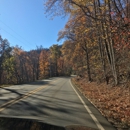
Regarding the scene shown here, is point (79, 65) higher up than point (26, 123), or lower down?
higher up

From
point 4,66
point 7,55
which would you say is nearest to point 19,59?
point 4,66

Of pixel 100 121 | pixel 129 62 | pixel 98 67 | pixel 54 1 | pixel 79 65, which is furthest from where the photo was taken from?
pixel 79 65

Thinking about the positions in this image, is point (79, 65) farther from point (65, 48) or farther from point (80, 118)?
point (80, 118)

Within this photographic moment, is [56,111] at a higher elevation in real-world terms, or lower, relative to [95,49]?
lower

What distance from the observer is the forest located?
12.6 meters

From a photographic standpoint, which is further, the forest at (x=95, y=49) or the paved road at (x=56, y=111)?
the forest at (x=95, y=49)

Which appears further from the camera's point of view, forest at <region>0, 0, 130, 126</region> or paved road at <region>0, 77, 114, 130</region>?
forest at <region>0, 0, 130, 126</region>

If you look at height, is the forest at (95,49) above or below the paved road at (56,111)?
above

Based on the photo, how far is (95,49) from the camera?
34.6m

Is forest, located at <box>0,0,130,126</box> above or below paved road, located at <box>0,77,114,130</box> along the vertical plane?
above

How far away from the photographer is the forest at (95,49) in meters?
12.6

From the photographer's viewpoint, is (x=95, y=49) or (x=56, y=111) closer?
(x=56, y=111)

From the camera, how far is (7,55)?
52.4m

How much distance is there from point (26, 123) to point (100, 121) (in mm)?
3904
